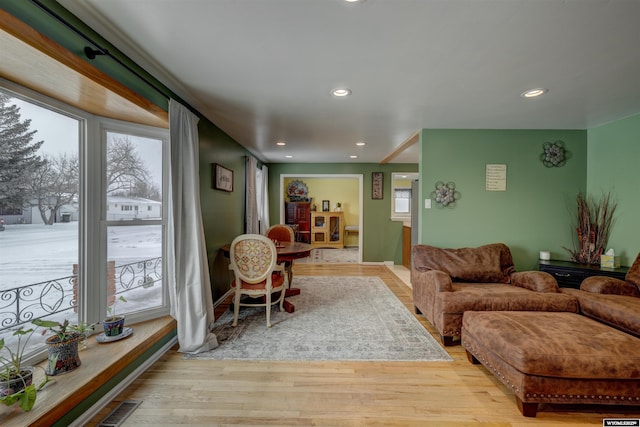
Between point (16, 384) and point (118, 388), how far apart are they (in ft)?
1.90

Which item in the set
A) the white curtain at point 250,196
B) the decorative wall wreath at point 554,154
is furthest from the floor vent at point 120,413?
the decorative wall wreath at point 554,154

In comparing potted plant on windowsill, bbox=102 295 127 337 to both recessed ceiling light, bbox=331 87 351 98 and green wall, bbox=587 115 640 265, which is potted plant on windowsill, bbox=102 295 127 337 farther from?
green wall, bbox=587 115 640 265

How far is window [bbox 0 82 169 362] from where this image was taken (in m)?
1.60

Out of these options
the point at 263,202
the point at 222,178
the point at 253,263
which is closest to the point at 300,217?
the point at 263,202

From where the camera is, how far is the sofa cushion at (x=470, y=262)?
9.62 feet

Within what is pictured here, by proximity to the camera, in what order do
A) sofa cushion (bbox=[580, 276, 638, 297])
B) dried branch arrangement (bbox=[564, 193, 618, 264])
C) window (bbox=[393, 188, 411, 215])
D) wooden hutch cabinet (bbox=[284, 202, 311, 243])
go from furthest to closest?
window (bbox=[393, 188, 411, 215]) → wooden hutch cabinet (bbox=[284, 202, 311, 243]) → dried branch arrangement (bbox=[564, 193, 618, 264]) → sofa cushion (bbox=[580, 276, 638, 297])

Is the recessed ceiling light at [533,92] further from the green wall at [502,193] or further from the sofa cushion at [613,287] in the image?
the sofa cushion at [613,287]

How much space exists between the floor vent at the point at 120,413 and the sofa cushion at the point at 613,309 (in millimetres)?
3653

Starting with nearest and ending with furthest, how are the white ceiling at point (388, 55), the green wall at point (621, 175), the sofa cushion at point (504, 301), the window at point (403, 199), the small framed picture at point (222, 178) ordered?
the white ceiling at point (388, 55) → the sofa cushion at point (504, 301) → the green wall at point (621, 175) → the small framed picture at point (222, 178) → the window at point (403, 199)

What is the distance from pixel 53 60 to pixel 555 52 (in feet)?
9.88

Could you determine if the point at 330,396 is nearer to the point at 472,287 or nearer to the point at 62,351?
the point at 62,351

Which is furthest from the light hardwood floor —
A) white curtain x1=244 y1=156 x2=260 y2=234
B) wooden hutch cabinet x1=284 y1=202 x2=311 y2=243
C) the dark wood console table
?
wooden hutch cabinet x1=284 y1=202 x2=311 y2=243

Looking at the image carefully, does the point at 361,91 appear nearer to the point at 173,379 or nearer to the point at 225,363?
the point at 225,363

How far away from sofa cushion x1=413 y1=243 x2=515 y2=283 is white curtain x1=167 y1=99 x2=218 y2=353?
93.4 inches
